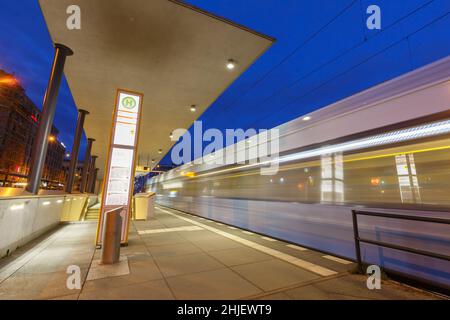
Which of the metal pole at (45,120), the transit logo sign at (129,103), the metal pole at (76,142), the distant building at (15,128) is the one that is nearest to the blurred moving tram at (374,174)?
the transit logo sign at (129,103)

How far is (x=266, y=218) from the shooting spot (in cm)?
589

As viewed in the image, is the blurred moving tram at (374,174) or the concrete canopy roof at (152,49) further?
the concrete canopy roof at (152,49)

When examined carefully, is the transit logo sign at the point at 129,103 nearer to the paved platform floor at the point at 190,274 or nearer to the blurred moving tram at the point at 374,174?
the paved platform floor at the point at 190,274

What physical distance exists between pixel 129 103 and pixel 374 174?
5450 millimetres

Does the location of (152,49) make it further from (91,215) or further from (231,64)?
(91,215)

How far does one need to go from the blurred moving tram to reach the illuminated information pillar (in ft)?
11.6

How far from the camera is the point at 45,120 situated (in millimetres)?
6184

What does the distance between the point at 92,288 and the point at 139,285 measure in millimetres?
561

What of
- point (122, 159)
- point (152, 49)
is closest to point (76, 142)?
point (152, 49)

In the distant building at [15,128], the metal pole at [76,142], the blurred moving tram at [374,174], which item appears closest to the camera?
the blurred moving tram at [374,174]

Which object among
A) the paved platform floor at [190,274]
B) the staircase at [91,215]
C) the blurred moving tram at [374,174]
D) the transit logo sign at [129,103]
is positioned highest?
the transit logo sign at [129,103]

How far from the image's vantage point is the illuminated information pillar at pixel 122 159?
4.86 meters

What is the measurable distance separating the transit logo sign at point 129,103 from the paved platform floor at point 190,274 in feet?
11.0
